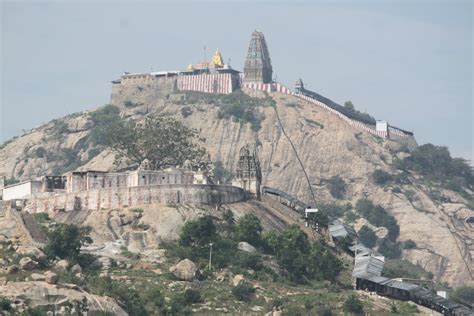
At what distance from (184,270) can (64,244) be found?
442 inches

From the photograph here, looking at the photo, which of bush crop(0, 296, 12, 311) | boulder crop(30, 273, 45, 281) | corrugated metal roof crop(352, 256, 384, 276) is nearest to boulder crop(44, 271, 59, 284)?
boulder crop(30, 273, 45, 281)

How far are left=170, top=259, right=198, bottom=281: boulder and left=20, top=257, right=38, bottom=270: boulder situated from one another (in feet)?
50.7

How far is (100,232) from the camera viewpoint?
159 metres

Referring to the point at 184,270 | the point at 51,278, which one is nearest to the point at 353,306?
the point at 184,270

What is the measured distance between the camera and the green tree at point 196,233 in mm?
158500

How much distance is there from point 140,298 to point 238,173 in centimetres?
4279

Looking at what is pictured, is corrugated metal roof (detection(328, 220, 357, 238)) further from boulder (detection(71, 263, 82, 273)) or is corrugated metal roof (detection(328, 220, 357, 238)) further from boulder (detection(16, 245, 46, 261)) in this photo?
boulder (detection(16, 245, 46, 261))

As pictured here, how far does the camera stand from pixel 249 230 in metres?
164

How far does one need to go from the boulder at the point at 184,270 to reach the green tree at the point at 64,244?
9067 mm

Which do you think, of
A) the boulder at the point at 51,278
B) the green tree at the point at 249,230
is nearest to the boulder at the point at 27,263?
the boulder at the point at 51,278

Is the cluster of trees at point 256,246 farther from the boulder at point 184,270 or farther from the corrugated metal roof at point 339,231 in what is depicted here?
the corrugated metal roof at point 339,231

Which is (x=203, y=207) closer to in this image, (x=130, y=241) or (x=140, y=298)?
(x=130, y=241)

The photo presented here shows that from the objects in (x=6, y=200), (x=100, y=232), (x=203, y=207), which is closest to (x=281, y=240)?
(x=203, y=207)

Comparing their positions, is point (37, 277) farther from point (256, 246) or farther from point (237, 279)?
point (256, 246)
